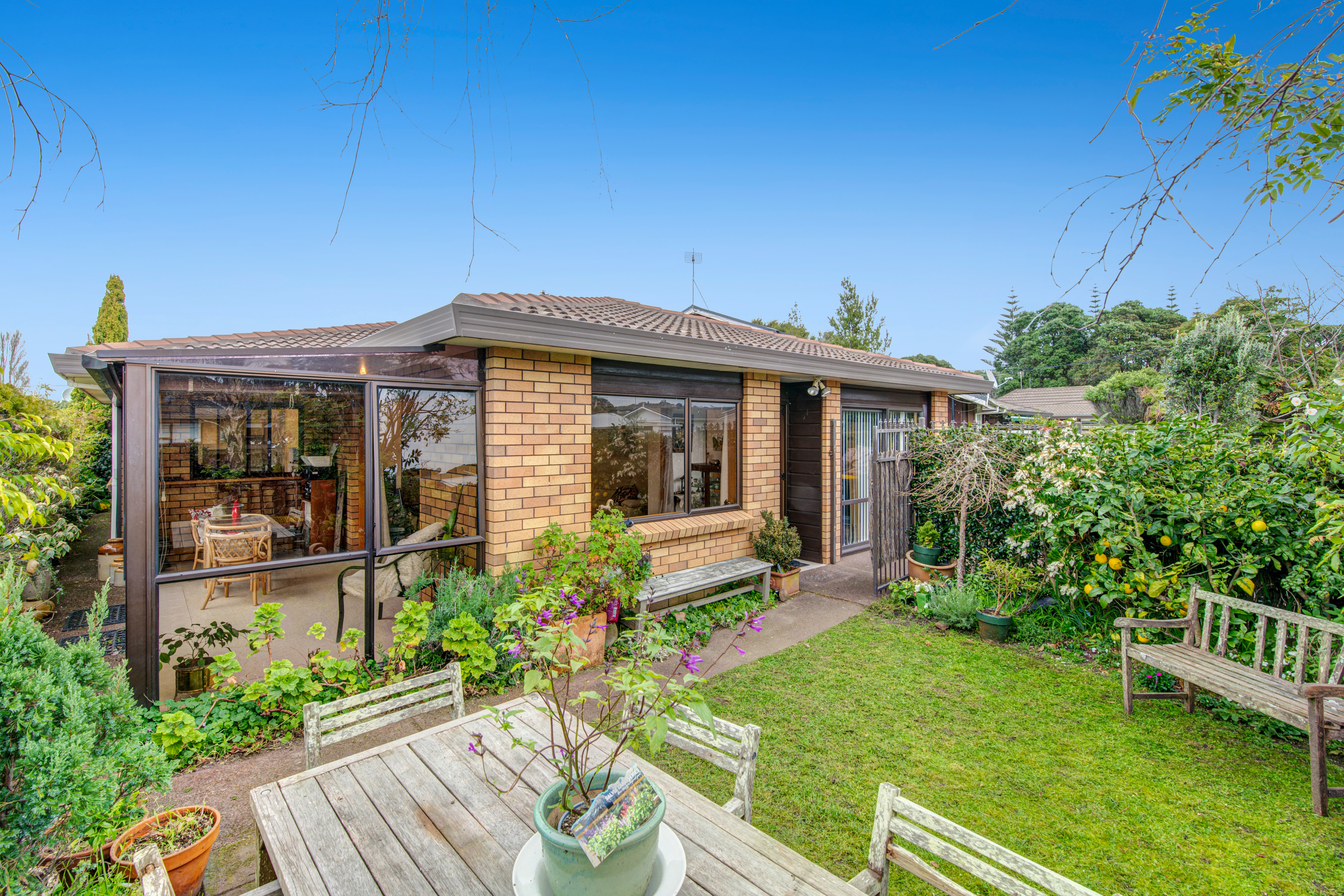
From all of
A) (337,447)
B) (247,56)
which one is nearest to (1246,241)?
(247,56)

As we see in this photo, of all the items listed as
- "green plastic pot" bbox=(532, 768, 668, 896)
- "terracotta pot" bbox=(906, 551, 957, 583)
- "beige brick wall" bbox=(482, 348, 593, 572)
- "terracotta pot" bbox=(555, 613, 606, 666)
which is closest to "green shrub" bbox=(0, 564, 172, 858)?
"green plastic pot" bbox=(532, 768, 668, 896)

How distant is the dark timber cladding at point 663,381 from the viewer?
5.56 metres

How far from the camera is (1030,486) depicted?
216 inches

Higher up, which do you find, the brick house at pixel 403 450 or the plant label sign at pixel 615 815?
the brick house at pixel 403 450

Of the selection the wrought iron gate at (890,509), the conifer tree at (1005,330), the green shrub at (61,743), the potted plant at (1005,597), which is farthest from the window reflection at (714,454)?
the conifer tree at (1005,330)

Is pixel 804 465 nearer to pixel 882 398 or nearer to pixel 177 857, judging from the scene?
pixel 882 398

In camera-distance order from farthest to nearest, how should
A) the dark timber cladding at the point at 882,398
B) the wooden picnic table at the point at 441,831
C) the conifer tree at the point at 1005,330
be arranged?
1. the conifer tree at the point at 1005,330
2. the dark timber cladding at the point at 882,398
3. the wooden picnic table at the point at 441,831

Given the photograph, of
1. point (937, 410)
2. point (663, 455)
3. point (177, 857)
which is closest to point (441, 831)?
point (177, 857)

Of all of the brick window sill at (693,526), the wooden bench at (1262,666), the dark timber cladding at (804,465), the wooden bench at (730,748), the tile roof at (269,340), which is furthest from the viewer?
the dark timber cladding at (804,465)

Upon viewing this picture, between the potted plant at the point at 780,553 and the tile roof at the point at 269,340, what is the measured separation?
452cm

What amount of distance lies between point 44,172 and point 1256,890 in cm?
491

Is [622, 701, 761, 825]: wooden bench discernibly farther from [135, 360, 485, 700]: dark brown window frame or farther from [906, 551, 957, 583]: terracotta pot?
[906, 551, 957, 583]: terracotta pot

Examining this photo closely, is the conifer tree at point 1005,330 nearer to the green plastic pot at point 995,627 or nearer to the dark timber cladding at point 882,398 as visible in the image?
the dark timber cladding at point 882,398

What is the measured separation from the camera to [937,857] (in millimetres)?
1513
